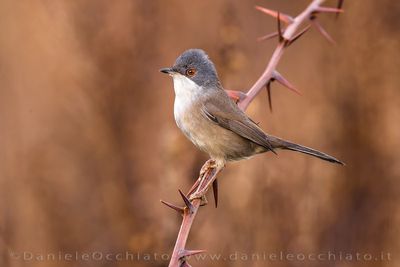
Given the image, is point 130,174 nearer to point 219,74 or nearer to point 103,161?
point 103,161

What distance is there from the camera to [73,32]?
540cm

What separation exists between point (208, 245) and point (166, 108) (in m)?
2.13

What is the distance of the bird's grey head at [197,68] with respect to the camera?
4418mm

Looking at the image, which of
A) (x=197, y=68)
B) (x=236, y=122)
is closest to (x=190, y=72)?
(x=197, y=68)

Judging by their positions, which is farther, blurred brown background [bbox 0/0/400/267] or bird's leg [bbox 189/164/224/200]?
blurred brown background [bbox 0/0/400/267]

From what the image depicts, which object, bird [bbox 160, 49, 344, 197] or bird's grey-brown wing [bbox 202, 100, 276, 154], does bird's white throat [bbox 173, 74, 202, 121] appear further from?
bird's grey-brown wing [bbox 202, 100, 276, 154]

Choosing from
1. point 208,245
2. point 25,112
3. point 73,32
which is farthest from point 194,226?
point 25,112

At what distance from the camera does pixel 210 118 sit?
4.45m

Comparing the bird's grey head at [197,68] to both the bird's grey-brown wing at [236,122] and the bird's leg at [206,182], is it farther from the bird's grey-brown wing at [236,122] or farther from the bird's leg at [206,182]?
the bird's leg at [206,182]

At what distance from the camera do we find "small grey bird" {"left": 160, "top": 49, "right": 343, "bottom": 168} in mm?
4336

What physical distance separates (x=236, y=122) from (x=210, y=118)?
200 mm

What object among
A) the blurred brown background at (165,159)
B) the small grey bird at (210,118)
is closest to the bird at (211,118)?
the small grey bird at (210,118)

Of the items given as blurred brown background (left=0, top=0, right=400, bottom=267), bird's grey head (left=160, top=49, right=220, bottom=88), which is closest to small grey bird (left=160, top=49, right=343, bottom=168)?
bird's grey head (left=160, top=49, right=220, bottom=88)

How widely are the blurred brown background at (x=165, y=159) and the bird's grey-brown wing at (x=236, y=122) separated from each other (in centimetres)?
31
